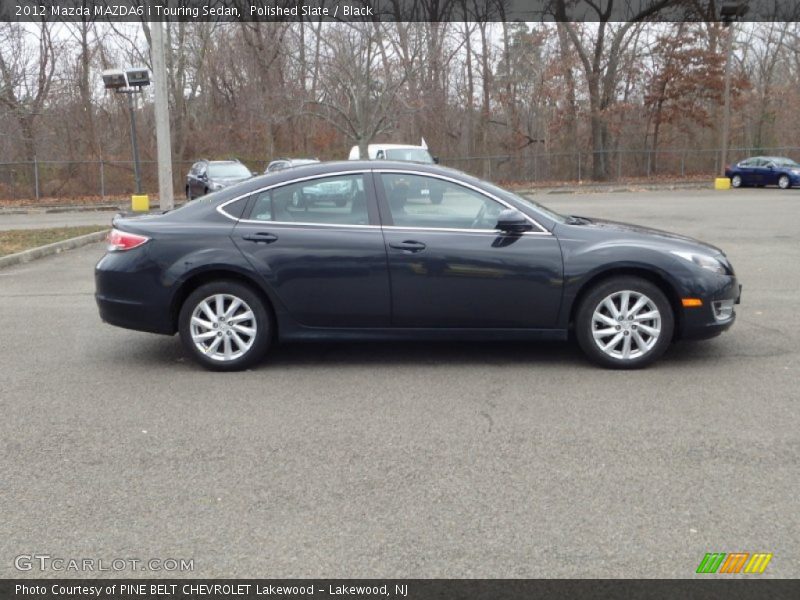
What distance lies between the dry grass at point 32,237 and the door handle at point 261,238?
8.24 metres

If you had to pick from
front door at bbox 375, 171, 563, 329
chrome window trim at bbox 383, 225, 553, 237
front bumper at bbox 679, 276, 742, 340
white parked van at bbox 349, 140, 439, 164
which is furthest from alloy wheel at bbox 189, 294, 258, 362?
white parked van at bbox 349, 140, 439, 164

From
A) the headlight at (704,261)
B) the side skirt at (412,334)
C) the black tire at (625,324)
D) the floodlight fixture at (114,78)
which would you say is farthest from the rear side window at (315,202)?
the floodlight fixture at (114,78)

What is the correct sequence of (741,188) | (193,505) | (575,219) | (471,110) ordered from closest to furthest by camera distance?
(193,505) < (575,219) < (741,188) < (471,110)

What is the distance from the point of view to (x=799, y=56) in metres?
45.3

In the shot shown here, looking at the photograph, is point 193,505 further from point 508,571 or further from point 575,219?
point 575,219

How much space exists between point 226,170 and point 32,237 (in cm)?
1085

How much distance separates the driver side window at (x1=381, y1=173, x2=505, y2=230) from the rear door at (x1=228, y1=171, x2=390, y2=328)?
0.19 m

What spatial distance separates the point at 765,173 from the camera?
34.3 meters

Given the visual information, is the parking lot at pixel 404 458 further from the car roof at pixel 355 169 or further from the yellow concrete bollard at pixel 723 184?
the yellow concrete bollard at pixel 723 184

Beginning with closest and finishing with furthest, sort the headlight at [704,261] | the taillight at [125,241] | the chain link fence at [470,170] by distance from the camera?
the headlight at [704,261]
the taillight at [125,241]
the chain link fence at [470,170]

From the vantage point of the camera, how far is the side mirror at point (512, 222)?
19.5 feet

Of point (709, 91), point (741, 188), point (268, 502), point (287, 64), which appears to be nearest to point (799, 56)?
point (709, 91)
